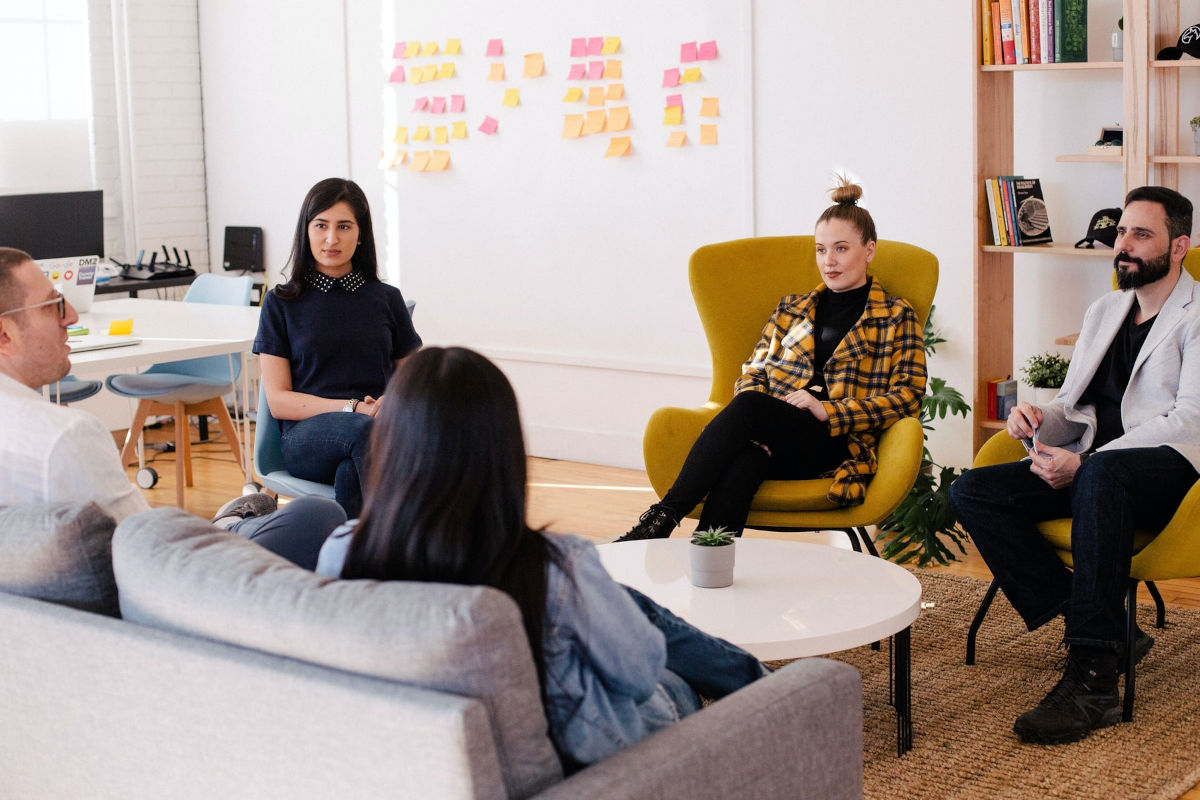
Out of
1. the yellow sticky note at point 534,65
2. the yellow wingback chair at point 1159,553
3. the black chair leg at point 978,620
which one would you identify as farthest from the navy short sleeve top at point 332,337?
the yellow sticky note at point 534,65

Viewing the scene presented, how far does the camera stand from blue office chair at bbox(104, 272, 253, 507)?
502cm

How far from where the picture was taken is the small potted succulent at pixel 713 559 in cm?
272

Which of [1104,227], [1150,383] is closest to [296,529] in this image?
[1150,383]

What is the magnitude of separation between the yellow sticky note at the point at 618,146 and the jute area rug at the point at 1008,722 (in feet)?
7.84

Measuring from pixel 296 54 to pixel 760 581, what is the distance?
4476mm

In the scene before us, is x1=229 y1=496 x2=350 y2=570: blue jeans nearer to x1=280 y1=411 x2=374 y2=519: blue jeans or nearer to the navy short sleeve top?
x1=280 y1=411 x2=374 y2=519: blue jeans

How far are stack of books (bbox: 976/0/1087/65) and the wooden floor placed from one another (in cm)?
151

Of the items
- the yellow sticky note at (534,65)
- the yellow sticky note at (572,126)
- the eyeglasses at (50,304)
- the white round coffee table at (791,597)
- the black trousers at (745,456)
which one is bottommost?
the white round coffee table at (791,597)

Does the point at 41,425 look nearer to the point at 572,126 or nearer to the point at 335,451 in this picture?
the point at 335,451

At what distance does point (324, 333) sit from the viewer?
3740mm

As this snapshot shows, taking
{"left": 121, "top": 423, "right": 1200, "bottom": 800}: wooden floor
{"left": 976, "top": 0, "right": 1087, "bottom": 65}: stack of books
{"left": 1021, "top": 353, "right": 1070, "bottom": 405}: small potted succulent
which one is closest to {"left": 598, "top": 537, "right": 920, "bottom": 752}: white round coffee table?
{"left": 121, "top": 423, "right": 1200, "bottom": 800}: wooden floor

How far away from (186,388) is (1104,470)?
10.6 feet

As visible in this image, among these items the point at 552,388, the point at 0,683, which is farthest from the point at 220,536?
the point at 552,388

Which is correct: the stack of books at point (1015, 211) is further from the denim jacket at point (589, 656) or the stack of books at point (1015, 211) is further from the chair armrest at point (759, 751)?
the denim jacket at point (589, 656)
